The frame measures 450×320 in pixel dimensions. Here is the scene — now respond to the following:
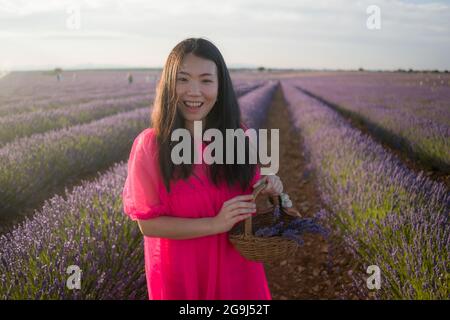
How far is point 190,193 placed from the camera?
1.27 m

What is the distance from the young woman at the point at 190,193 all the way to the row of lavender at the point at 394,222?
3.61ft

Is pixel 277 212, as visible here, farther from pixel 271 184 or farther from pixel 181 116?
pixel 181 116

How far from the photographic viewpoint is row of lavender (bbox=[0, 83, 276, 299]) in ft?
5.83

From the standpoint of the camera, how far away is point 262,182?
1.30 m

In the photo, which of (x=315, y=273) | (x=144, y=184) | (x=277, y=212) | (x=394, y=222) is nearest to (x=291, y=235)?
(x=277, y=212)

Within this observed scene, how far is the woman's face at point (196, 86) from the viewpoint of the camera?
126 centimetres

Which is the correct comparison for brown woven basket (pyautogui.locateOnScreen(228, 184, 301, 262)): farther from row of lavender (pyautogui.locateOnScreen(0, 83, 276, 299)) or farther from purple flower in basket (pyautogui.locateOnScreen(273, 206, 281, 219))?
row of lavender (pyautogui.locateOnScreen(0, 83, 276, 299))

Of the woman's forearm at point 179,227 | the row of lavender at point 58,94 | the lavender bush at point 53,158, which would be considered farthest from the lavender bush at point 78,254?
the row of lavender at point 58,94

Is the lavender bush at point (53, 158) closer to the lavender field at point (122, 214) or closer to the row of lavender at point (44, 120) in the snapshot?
the lavender field at point (122, 214)

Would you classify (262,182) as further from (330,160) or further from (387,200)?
(330,160)

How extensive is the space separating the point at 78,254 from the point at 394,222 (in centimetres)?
204

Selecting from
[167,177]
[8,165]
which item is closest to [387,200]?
[167,177]

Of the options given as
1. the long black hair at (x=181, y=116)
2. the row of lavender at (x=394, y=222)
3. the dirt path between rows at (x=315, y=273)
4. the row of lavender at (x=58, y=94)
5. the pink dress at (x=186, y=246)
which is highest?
the row of lavender at (x=58, y=94)

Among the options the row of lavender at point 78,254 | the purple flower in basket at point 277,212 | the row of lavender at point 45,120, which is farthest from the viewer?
the row of lavender at point 45,120
